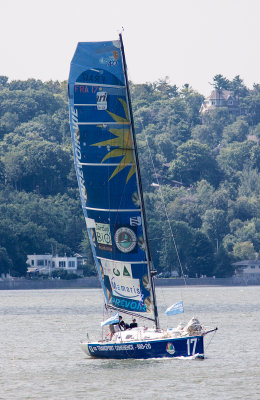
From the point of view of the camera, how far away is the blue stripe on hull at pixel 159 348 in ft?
175

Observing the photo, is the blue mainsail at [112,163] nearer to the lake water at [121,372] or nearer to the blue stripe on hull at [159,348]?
the blue stripe on hull at [159,348]

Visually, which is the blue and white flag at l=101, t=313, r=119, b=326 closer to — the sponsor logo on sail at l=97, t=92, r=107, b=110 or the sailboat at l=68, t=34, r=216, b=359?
the sailboat at l=68, t=34, r=216, b=359

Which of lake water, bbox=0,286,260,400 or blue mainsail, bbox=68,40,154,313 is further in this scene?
blue mainsail, bbox=68,40,154,313

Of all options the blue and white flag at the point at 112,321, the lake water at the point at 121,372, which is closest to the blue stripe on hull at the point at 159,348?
the lake water at the point at 121,372

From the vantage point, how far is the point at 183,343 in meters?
53.5

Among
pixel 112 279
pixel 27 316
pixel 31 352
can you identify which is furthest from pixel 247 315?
pixel 112 279

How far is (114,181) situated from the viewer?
184ft

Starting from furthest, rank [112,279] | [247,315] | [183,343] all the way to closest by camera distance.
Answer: [247,315] < [112,279] < [183,343]

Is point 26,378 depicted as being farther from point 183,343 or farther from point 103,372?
point 183,343

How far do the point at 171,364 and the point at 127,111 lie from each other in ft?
→ 39.4

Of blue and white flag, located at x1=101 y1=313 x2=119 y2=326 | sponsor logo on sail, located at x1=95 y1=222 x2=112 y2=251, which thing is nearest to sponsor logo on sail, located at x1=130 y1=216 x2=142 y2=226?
sponsor logo on sail, located at x1=95 y1=222 x2=112 y2=251

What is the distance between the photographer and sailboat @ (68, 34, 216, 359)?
2159 inches

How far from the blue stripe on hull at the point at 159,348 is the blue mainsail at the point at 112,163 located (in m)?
2.57

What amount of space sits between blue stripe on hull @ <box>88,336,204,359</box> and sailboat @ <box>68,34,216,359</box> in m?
0.06
